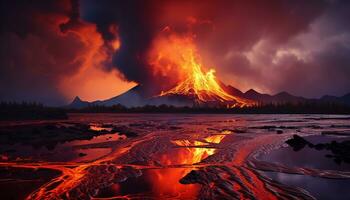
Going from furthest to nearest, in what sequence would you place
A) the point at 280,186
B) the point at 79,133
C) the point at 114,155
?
1. the point at 79,133
2. the point at 114,155
3. the point at 280,186

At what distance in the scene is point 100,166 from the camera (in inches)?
730

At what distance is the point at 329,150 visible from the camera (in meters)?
25.9

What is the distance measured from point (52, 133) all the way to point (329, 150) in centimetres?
3015

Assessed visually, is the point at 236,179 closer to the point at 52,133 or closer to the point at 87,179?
the point at 87,179

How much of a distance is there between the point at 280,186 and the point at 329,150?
14.9m

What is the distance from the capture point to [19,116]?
80.2 meters

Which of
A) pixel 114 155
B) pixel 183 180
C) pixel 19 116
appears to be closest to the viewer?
pixel 183 180

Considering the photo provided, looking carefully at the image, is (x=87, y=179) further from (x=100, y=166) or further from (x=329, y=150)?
(x=329, y=150)

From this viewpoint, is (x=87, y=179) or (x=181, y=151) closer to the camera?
(x=87, y=179)

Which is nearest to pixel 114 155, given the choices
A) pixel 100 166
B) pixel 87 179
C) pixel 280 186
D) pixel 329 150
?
pixel 100 166

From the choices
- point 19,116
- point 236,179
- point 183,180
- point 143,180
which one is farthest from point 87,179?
point 19,116

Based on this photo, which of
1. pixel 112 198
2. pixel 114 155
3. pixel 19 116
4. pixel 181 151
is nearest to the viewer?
pixel 112 198

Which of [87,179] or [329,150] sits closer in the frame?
[87,179]

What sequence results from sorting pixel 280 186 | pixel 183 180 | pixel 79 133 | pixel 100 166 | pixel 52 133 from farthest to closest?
pixel 79 133, pixel 52 133, pixel 100 166, pixel 183 180, pixel 280 186
